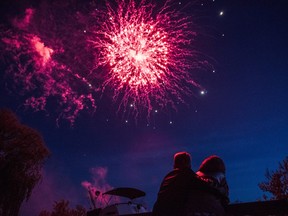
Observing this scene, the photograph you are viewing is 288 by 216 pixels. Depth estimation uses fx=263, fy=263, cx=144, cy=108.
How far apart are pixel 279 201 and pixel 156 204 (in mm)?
1493

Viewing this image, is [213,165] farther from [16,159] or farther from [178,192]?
[16,159]

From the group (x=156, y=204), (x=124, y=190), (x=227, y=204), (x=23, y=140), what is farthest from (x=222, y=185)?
(x=23, y=140)

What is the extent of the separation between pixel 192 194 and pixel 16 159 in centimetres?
2435

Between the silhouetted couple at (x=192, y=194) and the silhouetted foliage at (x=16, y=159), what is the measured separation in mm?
22618

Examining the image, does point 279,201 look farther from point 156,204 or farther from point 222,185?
point 156,204

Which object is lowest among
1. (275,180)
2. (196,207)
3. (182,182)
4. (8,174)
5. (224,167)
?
(196,207)

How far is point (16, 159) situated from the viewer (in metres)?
24.0

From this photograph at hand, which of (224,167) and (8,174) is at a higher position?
(8,174)

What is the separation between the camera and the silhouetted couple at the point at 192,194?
323 cm

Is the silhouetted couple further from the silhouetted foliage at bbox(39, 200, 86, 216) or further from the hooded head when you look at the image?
the silhouetted foliage at bbox(39, 200, 86, 216)

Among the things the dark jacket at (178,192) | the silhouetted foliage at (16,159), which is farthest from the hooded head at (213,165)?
the silhouetted foliage at (16,159)

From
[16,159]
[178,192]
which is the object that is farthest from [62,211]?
[178,192]

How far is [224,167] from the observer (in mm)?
3715

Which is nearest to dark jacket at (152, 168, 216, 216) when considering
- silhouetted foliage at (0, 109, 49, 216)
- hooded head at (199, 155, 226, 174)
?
hooded head at (199, 155, 226, 174)
